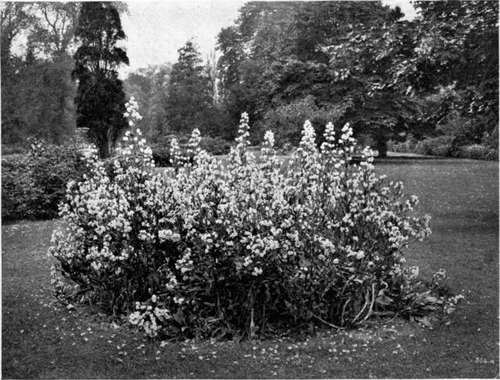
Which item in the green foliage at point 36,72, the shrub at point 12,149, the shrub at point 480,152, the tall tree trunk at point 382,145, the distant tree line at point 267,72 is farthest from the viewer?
the tall tree trunk at point 382,145

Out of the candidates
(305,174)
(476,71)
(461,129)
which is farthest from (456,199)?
(305,174)

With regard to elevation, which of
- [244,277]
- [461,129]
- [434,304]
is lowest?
[434,304]

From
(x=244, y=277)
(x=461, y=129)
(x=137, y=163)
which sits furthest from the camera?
(x=461, y=129)

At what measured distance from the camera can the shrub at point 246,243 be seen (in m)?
5.84

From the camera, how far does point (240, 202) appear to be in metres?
5.97

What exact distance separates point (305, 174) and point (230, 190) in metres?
0.86

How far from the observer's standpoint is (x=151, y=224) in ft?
20.4

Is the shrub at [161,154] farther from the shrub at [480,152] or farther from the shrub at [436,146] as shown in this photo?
the shrub at [436,146]

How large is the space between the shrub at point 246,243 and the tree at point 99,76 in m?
1.24

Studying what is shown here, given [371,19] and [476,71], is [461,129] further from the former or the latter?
[371,19]

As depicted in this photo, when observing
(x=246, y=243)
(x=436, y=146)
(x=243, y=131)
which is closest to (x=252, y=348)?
(x=246, y=243)

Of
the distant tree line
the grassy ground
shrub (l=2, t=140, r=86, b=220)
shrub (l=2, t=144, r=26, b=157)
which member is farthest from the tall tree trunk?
shrub (l=2, t=144, r=26, b=157)

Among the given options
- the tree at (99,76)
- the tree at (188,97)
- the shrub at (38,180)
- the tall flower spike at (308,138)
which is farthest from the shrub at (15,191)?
the tall flower spike at (308,138)

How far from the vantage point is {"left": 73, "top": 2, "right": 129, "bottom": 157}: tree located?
7.27m
